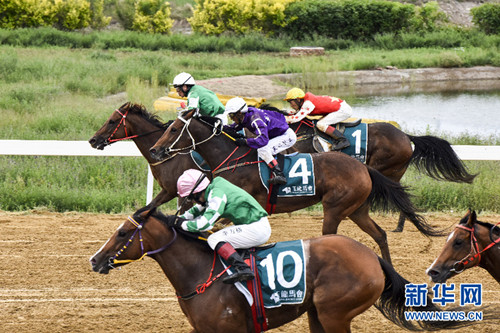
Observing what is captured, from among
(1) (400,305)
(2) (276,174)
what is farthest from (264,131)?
(1) (400,305)

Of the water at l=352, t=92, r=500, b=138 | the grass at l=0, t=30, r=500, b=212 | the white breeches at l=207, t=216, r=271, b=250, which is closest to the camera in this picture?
the white breeches at l=207, t=216, r=271, b=250

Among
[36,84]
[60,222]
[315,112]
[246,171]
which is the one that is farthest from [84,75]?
[246,171]

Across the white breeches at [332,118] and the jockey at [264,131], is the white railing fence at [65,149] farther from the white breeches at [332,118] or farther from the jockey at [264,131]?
the jockey at [264,131]

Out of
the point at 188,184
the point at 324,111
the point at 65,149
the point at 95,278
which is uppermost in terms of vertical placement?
the point at 188,184

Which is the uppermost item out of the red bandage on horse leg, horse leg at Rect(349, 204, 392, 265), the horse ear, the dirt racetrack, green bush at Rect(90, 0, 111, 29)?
the horse ear

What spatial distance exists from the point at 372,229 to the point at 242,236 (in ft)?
9.85

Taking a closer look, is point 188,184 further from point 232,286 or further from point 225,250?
point 232,286

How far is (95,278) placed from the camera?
26.2 feet

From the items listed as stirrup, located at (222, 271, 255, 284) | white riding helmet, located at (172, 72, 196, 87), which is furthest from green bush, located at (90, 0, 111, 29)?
stirrup, located at (222, 271, 255, 284)

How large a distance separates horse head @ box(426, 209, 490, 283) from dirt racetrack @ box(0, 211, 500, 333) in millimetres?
1063

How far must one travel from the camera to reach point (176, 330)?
6.55 m

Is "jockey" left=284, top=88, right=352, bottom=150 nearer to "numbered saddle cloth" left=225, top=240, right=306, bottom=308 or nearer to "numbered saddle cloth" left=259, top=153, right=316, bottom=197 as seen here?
"numbered saddle cloth" left=259, top=153, right=316, bottom=197

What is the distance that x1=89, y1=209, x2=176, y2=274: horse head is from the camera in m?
5.32

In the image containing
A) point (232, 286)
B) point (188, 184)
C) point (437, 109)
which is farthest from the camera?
point (437, 109)
